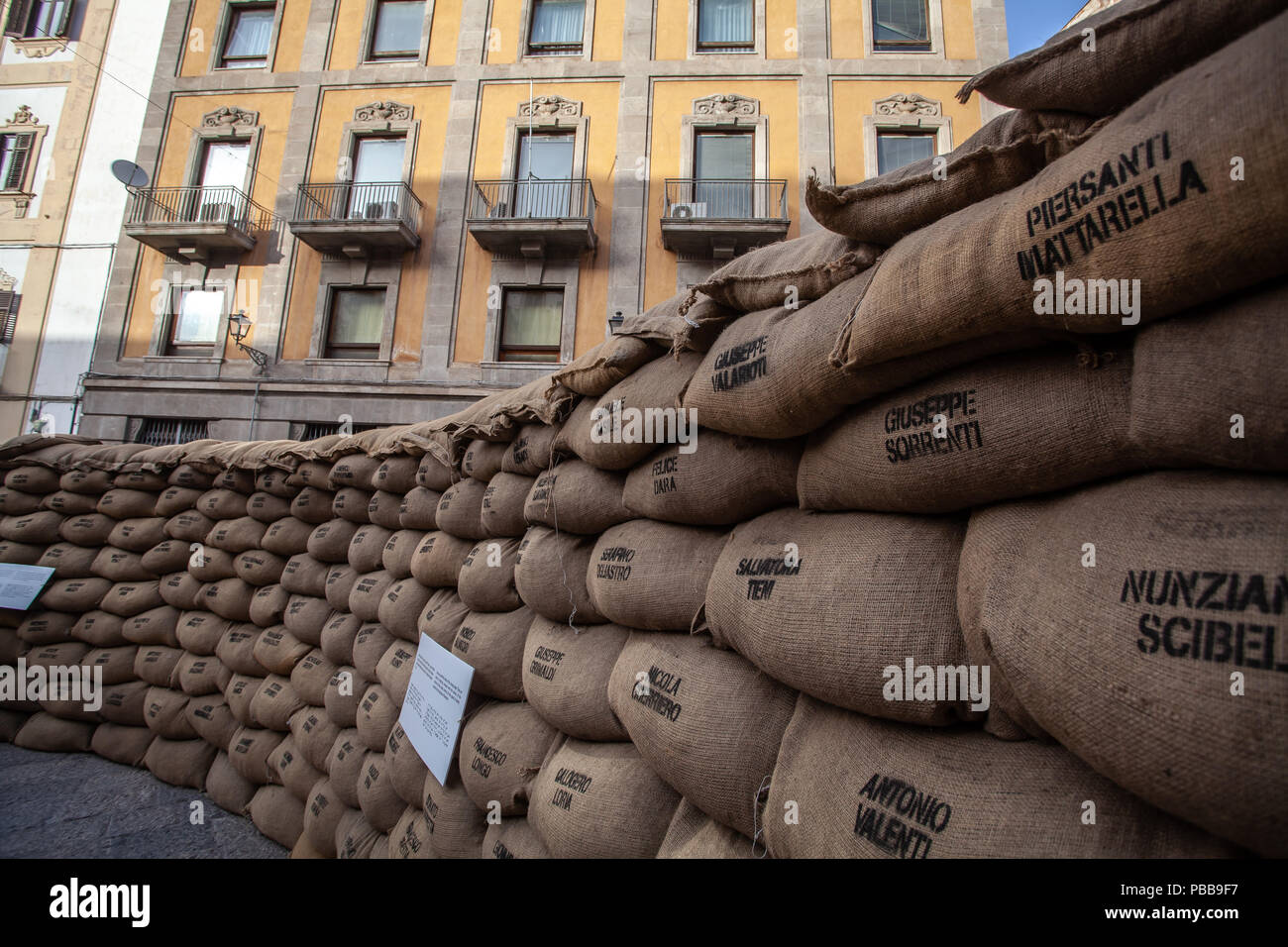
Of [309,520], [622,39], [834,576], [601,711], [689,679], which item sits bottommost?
[601,711]

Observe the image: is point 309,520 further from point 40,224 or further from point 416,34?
point 40,224

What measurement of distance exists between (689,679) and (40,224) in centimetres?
1523

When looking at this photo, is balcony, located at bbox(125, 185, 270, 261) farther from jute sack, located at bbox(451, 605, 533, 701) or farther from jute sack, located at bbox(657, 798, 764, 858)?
jute sack, located at bbox(657, 798, 764, 858)

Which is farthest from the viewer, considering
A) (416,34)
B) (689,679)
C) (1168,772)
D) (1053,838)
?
(416,34)

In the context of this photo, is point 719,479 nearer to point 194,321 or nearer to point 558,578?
point 558,578

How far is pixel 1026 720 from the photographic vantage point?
0.75 m

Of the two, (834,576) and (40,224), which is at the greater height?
(40,224)

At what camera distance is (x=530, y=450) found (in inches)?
82.8

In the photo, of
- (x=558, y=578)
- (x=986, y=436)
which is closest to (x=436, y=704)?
(x=558, y=578)

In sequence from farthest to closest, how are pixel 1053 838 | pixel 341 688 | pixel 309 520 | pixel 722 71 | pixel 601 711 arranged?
pixel 722 71
pixel 309 520
pixel 341 688
pixel 601 711
pixel 1053 838

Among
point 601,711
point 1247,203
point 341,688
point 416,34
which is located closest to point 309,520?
point 341,688

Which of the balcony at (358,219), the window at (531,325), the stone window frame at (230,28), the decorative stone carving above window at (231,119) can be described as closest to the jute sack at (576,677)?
the window at (531,325)

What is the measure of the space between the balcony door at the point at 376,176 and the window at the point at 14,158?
20.9 ft

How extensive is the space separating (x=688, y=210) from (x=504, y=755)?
29.1 feet
